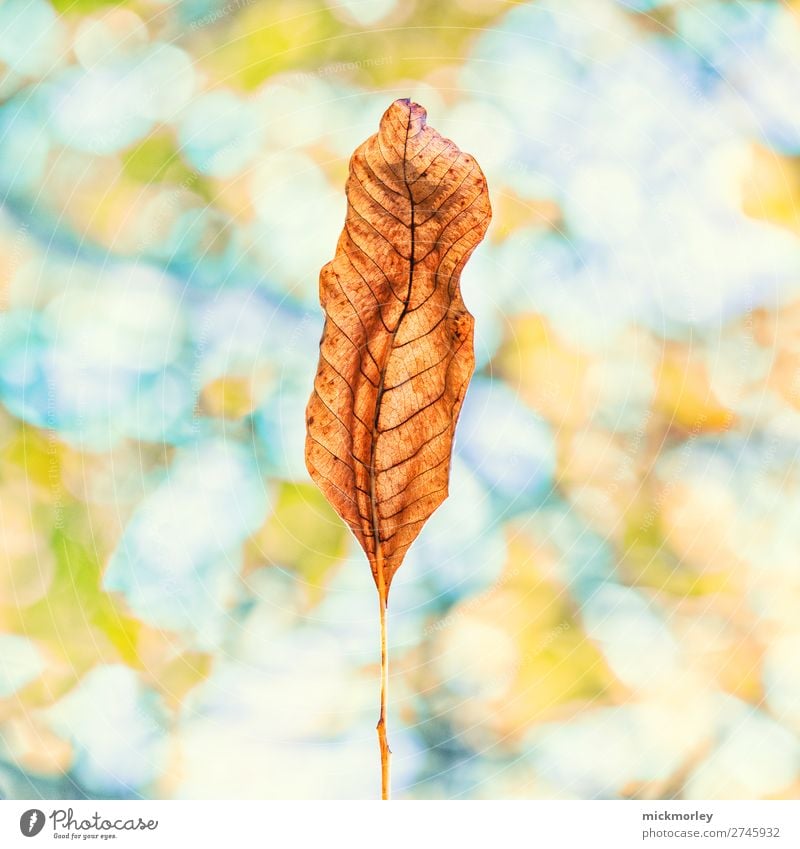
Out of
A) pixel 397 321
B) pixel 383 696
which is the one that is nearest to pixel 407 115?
pixel 397 321

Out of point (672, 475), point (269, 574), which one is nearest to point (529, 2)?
point (672, 475)

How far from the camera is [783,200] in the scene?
584 millimetres

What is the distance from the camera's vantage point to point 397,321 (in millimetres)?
475

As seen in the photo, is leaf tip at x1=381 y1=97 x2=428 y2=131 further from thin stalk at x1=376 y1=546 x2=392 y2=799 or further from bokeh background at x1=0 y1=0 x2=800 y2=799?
thin stalk at x1=376 y1=546 x2=392 y2=799

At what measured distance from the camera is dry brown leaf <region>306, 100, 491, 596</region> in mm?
472

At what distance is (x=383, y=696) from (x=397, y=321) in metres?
0.30

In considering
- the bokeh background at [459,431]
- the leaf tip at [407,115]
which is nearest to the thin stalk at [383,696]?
the bokeh background at [459,431]

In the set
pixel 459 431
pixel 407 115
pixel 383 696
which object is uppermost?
pixel 407 115

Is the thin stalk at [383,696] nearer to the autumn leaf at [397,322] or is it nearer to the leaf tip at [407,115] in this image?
the autumn leaf at [397,322]

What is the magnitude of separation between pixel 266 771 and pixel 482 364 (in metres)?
0.38

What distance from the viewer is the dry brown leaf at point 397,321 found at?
0.47 metres

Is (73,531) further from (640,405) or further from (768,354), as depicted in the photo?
(768,354)

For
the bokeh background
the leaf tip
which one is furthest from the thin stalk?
the leaf tip

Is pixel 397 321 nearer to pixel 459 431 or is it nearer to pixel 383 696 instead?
pixel 459 431
